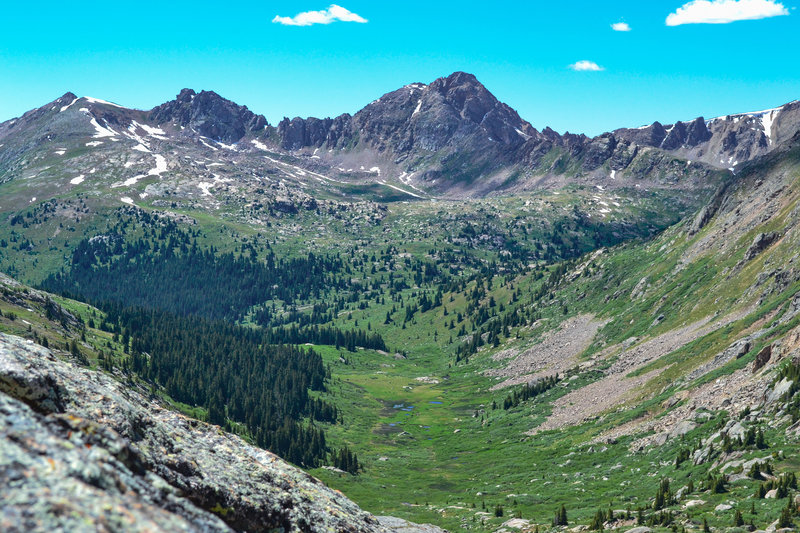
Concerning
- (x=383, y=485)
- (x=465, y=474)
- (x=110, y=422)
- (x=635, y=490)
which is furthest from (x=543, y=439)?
(x=110, y=422)

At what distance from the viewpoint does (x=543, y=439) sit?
12988 centimetres

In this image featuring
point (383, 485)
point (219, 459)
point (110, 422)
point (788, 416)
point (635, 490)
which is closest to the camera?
point (110, 422)

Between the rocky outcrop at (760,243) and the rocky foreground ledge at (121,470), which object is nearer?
the rocky foreground ledge at (121,470)

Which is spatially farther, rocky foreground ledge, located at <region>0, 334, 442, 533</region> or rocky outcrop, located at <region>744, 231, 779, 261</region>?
rocky outcrop, located at <region>744, 231, 779, 261</region>

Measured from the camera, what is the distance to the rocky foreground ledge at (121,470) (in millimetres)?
11023

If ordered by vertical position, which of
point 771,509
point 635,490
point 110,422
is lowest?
point 635,490

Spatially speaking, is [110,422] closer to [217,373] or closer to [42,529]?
[42,529]

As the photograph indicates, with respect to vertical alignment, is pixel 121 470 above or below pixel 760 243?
below

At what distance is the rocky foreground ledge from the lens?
1102cm

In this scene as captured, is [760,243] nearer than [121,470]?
No

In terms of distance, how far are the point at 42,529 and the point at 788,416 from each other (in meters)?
80.9

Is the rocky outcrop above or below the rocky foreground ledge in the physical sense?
above

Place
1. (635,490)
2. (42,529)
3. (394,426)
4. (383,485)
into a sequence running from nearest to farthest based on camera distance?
(42,529), (635,490), (383,485), (394,426)

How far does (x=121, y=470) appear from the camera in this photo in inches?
540
